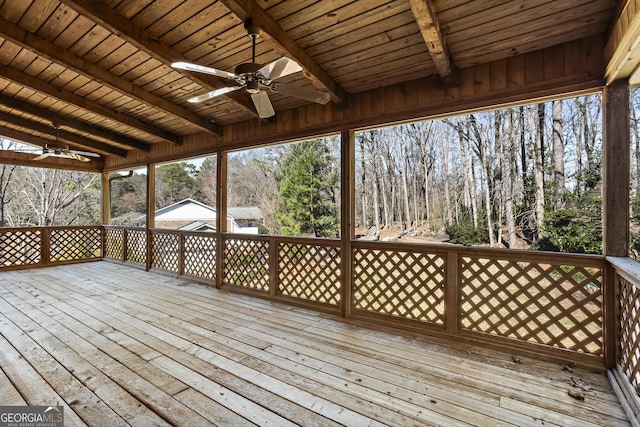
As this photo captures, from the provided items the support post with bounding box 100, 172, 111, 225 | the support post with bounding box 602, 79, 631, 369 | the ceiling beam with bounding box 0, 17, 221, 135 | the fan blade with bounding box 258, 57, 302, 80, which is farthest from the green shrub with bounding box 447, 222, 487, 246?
the support post with bounding box 100, 172, 111, 225

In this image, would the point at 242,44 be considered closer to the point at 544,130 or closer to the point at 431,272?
the point at 431,272

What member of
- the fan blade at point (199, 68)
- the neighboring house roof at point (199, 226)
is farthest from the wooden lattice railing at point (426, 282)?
the neighboring house roof at point (199, 226)

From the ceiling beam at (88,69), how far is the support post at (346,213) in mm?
2336

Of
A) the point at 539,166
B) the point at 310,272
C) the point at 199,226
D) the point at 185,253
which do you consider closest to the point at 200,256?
the point at 185,253

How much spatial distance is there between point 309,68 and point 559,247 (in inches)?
237

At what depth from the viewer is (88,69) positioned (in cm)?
306

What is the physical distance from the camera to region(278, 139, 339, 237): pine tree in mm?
9250

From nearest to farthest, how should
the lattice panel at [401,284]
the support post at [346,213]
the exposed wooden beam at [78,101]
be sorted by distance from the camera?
the lattice panel at [401,284] < the exposed wooden beam at [78,101] < the support post at [346,213]

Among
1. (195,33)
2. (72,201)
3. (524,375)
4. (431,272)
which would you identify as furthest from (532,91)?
(72,201)

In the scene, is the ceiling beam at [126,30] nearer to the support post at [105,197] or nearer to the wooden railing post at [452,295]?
the wooden railing post at [452,295]

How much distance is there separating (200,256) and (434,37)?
4.68 m

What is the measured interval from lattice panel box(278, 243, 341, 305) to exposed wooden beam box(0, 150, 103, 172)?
579 centimetres

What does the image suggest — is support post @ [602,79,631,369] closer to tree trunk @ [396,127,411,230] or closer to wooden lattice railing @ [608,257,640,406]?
wooden lattice railing @ [608,257,640,406]

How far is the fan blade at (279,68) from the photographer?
202 centimetres
